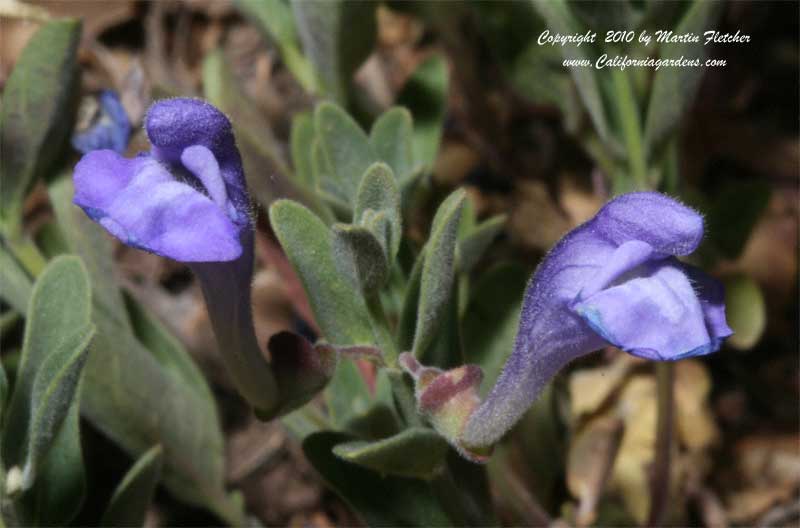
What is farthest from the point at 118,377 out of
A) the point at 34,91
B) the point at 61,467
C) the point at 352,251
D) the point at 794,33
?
the point at 794,33

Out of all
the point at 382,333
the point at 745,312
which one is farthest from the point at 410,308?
the point at 745,312

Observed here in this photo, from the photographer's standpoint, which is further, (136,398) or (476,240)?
(136,398)

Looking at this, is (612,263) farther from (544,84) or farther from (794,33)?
(794,33)

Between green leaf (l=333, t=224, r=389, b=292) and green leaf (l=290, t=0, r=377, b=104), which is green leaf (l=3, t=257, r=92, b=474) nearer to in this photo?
green leaf (l=333, t=224, r=389, b=292)

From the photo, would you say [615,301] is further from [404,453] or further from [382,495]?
[382,495]

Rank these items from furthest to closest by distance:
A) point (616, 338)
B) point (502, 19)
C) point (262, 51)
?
point (262, 51) → point (502, 19) → point (616, 338)

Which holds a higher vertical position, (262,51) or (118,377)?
(262,51)
